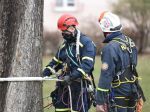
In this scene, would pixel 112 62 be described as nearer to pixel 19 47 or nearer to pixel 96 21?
pixel 19 47

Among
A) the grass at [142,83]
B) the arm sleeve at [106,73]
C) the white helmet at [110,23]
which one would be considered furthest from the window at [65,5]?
the arm sleeve at [106,73]

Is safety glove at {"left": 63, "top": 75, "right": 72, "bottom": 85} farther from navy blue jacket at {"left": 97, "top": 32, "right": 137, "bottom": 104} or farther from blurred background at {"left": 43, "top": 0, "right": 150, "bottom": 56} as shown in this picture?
blurred background at {"left": 43, "top": 0, "right": 150, "bottom": 56}

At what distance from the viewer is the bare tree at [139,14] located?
108ft

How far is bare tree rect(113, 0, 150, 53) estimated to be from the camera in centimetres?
3297

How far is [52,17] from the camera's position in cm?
3741

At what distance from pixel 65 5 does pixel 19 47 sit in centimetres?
2825

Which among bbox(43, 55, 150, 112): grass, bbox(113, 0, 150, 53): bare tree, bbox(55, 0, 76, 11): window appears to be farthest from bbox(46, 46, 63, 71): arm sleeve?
bbox(55, 0, 76, 11): window

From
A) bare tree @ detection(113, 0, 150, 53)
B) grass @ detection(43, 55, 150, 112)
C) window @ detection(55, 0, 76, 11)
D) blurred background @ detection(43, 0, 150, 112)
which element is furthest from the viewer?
window @ detection(55, 0, 76, 11)

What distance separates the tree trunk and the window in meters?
27.6

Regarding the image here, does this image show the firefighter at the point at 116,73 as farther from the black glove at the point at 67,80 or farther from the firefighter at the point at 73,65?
the black glove at the point at 67,80

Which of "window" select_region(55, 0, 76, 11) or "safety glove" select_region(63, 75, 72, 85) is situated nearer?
"safety glove" select_region(63, 75, 72, 85)

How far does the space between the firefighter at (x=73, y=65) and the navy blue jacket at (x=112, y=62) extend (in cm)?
53

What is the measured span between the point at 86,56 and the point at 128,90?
2.69 ft

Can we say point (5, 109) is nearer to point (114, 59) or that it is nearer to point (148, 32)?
point (114, 59)
